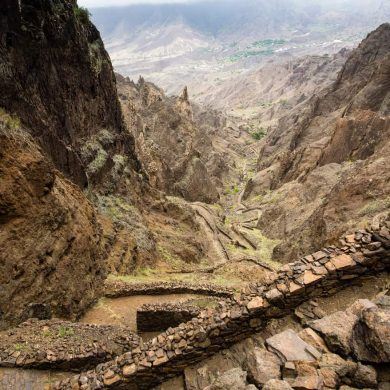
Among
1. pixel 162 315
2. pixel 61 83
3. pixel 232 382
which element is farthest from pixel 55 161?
pixel 232 382

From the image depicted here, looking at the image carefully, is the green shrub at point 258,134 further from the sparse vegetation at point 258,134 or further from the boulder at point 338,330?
the boulder at point 338,330

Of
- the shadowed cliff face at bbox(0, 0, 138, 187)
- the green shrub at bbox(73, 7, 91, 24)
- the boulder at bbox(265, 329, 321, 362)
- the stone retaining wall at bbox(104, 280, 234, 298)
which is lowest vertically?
the stone retaining wall at bbox(104, 280, 234, 298)

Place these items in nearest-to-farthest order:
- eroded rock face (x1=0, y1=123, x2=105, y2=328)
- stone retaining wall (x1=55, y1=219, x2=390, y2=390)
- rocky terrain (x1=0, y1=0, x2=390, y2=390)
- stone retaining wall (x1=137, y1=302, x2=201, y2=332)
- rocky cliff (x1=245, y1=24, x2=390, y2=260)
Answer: rocky terrain (x1=0, y1=0, x2=390, y2=390)
stone retaining wall (x1=55, y1=219, x2=390, y2=390)
eroded rock face (x1=0, y1=123, x2=105, y2=328)
stone retaining wall (x1=137, y1=302, x2=201, y2=332)
rocky cliff (x1=245, y1=24, x2=390, y2=260)

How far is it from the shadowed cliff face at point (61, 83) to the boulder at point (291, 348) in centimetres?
1401

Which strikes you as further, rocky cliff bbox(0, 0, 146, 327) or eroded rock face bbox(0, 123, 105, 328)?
rocky cliff bbox(0, 0, 146, 327)

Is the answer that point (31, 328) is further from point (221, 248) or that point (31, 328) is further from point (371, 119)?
point (371, 119)

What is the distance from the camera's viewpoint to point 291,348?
6.78 m

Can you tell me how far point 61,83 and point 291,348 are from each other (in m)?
19.6

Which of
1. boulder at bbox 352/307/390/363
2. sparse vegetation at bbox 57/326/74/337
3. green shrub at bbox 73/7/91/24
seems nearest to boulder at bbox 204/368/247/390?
boulder at bbox 352/307/390/363

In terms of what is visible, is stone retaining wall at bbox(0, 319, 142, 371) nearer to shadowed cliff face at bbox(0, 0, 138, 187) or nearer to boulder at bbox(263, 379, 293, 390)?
boulder at bbox(263, 379, 293, 390)

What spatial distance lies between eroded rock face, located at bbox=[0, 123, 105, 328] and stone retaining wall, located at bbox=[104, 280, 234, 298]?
6.46 feet

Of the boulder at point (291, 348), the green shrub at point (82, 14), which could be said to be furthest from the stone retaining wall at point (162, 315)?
the green shrub at point (82, 14)

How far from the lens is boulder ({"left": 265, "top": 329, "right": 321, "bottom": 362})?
650 cm

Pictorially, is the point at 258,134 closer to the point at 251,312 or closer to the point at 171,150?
the point at 171,150
